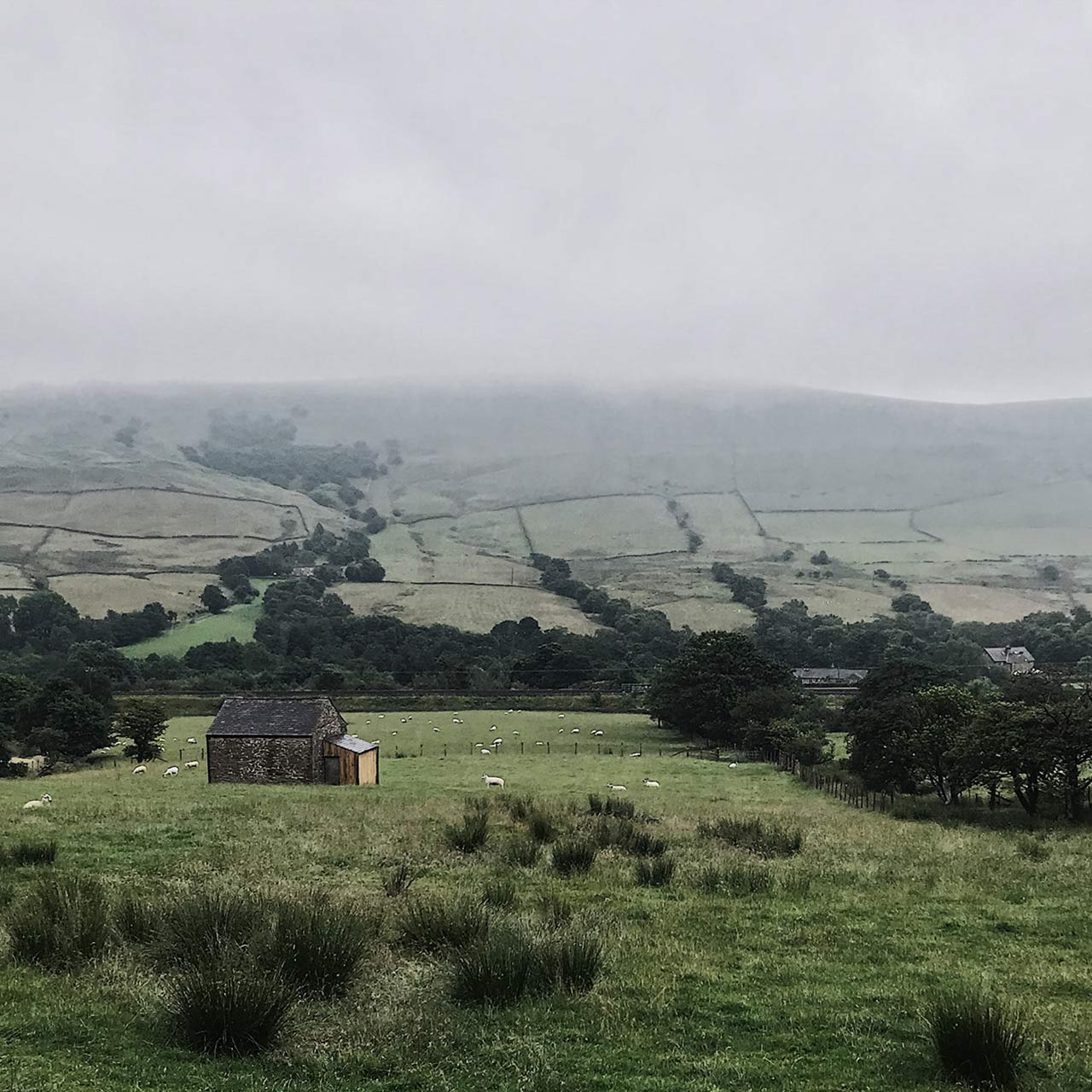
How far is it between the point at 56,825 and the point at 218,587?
107167mm

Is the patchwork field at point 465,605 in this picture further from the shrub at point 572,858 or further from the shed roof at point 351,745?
the shrub at point 572,858

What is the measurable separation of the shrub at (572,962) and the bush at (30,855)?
9.38 metres

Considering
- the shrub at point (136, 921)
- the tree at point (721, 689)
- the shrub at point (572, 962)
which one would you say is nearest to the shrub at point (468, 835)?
the shrub at point (136, 921)

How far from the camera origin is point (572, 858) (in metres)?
14.0

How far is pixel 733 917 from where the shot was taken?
10961mm

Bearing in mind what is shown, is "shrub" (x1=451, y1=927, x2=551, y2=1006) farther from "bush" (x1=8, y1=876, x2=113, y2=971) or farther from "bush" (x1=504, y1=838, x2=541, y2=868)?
"bush" (x1=504, y1=838, x2=541, y2=868)

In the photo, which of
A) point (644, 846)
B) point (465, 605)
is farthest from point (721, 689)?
point (465, 605)

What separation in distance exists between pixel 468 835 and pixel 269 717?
23.3 meters

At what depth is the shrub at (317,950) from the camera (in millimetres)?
7824

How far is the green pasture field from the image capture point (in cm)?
639

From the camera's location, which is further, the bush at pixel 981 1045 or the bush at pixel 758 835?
the bush at pixel 758 835

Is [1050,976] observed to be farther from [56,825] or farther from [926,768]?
[926,768]

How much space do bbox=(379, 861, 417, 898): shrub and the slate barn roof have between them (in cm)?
2368

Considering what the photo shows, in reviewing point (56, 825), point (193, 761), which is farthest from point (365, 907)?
point (193, 761)
